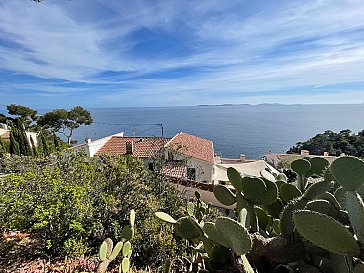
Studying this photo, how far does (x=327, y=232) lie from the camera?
110cm

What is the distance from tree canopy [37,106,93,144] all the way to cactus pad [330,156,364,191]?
1264 inches

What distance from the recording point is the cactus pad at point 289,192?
1826 millimetres

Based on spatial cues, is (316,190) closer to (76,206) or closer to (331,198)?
(331,198)

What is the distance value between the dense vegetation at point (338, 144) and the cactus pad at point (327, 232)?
1240 inches

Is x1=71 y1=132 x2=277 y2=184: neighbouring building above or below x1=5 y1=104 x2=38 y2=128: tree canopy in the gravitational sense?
below

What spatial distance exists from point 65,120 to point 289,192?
33.2 metres

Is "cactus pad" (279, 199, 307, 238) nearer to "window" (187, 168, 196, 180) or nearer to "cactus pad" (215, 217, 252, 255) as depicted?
"cactus pad" (215, 217, 252, 255)

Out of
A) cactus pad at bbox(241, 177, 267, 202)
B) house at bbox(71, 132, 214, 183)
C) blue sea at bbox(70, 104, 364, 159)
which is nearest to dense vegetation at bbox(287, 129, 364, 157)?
blue sea at bbox(70, 104, 364, 159)

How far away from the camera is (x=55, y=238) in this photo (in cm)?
444

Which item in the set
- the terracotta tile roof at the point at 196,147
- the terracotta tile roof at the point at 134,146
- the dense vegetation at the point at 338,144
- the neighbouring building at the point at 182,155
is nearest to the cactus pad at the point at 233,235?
the neighbouring building at the point at 182,155

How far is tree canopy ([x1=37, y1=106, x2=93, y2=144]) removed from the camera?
3119cm

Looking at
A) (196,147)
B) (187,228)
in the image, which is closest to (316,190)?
(187,228)

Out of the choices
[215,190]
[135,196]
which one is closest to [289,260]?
[215,190]

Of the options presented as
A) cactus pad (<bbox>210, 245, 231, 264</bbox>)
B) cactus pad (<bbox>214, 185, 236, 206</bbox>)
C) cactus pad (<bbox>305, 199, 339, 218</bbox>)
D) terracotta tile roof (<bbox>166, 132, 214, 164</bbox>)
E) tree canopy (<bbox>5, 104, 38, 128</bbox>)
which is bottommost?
terracotta tile roof (<bbox>166, 132, 214, 164</bbox>)
